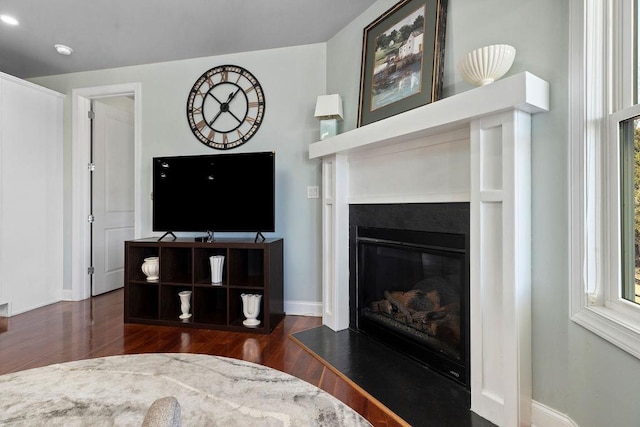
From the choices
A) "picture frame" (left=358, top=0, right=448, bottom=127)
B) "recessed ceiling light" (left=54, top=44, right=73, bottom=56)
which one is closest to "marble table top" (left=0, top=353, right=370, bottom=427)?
"picture frame" (left=358, top=0, right=448, bottom=127)

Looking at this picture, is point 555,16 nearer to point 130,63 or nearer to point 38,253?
point 130,63

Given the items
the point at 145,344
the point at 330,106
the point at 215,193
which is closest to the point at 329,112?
the point at 330,106

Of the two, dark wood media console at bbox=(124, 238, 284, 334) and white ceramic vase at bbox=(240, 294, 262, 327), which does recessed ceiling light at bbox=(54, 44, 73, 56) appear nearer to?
dark wood media console at bbox=(124, 238, 284, 334)

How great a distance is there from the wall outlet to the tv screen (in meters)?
0.39

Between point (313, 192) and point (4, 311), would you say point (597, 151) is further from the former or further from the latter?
point (4, 311)

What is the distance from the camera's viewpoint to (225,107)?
10.2 feet

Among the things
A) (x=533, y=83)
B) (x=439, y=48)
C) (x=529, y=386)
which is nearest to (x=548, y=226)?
(x=533, y=83)

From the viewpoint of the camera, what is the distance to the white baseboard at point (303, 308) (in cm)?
295

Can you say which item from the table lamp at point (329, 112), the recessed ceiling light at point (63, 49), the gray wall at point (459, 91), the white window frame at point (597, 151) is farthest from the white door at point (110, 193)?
the white window frame at point (597, 151)

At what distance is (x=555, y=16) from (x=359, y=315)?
79.3 inches

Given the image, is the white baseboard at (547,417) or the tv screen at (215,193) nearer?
the white baseboard at (547,417)

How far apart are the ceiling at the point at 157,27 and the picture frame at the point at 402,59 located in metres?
0.34

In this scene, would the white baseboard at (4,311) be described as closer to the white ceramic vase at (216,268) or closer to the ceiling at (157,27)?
the white ceramic vase at (216,268)

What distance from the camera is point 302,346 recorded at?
2.27 meters
